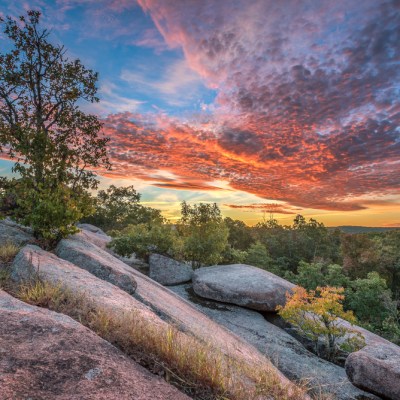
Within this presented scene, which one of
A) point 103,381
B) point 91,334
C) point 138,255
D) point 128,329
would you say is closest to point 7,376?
point 103,381

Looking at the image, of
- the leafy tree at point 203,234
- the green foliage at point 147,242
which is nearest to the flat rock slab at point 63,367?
the green foliage at point 147,242

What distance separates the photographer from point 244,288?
50.6 feet

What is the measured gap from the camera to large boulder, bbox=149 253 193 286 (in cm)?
1778

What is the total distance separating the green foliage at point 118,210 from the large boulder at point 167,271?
29.9 metres

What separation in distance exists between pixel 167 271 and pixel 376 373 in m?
12.1

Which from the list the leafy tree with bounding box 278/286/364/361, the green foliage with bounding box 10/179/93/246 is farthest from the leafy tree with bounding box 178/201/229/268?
the green foliage with bounding box 10/179/93/246

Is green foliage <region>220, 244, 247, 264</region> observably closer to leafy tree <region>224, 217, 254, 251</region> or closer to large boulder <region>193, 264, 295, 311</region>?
large boulder <region>193, 264, 295, 311</region>

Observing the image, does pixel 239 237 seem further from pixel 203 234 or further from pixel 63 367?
pixel 63 367

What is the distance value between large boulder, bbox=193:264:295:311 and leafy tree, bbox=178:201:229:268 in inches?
149

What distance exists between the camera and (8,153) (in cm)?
1101

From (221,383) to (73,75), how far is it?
41.9 ft

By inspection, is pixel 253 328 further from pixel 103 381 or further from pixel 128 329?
pixel 103 381

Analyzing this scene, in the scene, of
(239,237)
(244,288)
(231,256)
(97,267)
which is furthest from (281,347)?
(239,237)

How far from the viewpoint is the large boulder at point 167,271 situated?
58.3ft
